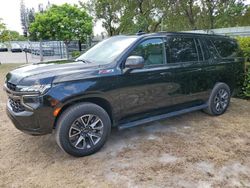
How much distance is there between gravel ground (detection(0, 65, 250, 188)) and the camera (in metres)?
2.97

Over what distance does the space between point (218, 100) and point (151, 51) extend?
2.05 meters

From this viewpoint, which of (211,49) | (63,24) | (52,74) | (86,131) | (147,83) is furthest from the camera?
(63,24)

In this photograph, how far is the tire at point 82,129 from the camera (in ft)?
11.0

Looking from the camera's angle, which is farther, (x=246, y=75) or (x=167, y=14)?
(x=167, y=14)

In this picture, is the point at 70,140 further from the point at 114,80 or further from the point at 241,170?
the point at 241,170

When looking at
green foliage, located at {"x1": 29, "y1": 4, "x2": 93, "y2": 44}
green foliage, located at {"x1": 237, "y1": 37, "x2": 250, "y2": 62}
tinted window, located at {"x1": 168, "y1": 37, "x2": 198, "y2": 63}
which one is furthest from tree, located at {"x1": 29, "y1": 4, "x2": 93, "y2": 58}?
tinted window, located at {"x1": 168, "y1": 37, "x2": 198, "y2": 63}

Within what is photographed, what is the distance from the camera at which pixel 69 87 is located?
3.28 m

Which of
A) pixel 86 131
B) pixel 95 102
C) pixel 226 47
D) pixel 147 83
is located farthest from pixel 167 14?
pixel 86 131

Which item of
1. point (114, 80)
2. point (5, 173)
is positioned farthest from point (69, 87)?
point (5, 173)

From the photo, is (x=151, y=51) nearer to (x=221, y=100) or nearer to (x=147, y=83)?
(x=147, y=83)

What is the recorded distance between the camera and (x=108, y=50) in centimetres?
422

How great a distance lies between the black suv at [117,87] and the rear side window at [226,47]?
0.9 inches

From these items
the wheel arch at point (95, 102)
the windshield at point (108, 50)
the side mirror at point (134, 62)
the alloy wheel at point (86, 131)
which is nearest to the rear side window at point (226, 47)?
the windshield at point (108, 50)

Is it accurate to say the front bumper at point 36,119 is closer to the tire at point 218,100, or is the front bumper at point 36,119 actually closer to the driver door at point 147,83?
the driver door at point 147,83
